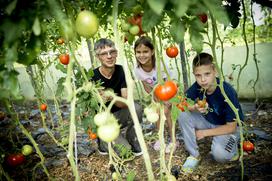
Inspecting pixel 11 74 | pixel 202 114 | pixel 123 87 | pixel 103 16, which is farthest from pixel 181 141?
pixel 11 74

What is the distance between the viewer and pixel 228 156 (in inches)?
87.8

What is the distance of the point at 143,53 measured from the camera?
8.38 feet

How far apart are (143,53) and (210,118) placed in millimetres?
844

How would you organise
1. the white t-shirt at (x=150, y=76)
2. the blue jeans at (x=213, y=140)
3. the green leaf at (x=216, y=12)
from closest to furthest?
the green leaf at (x=216, y=12) < the blue jeans at (x=213, y=140) < the white t-shirt at (x=150, y=76)

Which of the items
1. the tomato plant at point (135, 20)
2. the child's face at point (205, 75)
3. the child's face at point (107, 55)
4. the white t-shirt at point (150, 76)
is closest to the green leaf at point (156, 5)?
the tomato plant at point (135, 20)

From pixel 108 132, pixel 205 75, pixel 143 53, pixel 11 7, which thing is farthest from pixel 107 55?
pixel 11 7

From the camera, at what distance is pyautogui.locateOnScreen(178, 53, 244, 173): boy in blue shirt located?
213 cm

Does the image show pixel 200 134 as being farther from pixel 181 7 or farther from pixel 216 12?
pixel 181 7

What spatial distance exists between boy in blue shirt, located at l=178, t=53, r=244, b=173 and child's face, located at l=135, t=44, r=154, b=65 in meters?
0.49

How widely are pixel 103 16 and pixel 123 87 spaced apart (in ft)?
4.52

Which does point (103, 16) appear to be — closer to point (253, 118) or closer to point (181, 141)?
point (181, 141)

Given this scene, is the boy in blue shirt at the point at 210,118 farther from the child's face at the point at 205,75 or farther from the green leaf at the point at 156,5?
the green leaf at the point at 156,5

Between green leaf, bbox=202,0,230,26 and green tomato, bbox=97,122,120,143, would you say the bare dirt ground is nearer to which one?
green tomato, bbox=97,122,120,143

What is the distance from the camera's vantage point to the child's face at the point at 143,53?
8.30ft
